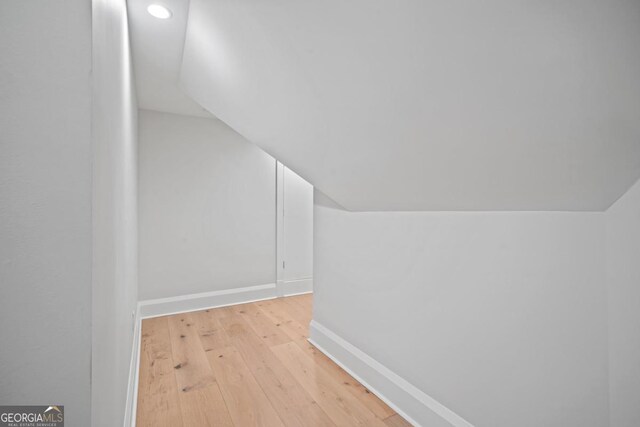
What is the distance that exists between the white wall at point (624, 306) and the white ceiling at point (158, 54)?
1942 mm

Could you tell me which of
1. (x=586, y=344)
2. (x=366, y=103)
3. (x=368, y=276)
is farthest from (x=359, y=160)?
(x=586, y=344)

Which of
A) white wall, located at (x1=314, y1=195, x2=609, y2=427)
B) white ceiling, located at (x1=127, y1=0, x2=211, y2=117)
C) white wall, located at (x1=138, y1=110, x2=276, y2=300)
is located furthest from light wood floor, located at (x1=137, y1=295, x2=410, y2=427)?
white ceiling, located at (x1=127, y1=0, x2=211, y2=117)

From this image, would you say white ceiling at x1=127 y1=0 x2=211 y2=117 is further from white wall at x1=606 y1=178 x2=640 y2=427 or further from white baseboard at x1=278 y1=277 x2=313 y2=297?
white baseboard at x1=278 y1=277 x2=313 y2=297

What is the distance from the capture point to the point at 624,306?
35.0 inches

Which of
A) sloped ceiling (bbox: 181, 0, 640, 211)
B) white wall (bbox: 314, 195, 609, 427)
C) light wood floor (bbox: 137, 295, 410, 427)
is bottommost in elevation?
light wood floor (bbox: 137, 295, 410, 427)

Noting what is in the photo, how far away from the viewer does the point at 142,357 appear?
2.17 m

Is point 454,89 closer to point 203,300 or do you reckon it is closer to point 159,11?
point 159,11

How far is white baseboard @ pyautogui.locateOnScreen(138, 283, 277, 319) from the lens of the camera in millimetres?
2926

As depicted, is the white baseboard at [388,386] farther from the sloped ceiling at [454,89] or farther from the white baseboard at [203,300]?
the white baseboard at [203,300]

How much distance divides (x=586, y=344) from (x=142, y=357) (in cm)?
260

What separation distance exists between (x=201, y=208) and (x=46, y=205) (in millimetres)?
2839

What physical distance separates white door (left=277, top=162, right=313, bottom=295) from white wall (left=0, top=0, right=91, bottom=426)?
10.0 ft

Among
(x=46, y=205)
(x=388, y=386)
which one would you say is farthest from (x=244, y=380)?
(x=46, y=205)

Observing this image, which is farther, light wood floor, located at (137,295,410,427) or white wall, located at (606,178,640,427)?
light wood floor, located at (137,295,410,427)
